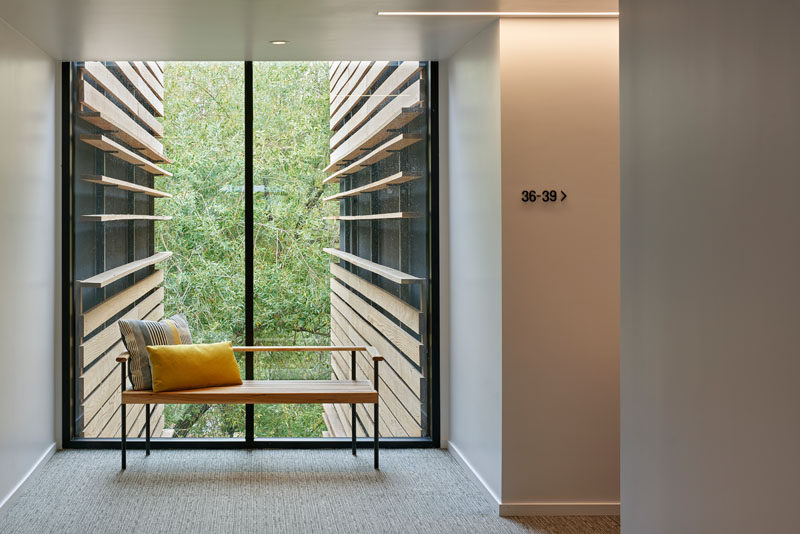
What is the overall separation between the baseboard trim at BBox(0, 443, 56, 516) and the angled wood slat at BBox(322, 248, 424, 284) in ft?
7.44

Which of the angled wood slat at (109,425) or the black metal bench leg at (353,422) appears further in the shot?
the angled wood slat at (109,425)

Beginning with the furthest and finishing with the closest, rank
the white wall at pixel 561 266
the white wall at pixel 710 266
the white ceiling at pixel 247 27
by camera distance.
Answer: the white wall at pixel 561 266
the white ceiling at pixel 247 27
the white wall at pixel 710 266

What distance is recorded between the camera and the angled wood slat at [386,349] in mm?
6109

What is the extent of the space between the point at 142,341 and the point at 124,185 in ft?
3.87

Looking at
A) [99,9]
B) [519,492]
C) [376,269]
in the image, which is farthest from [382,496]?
[99,9]

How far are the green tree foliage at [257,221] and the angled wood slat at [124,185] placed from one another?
74mm

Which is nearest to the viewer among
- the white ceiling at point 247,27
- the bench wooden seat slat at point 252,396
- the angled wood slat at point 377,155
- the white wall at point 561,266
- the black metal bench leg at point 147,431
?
the white ceiling at point 247,27

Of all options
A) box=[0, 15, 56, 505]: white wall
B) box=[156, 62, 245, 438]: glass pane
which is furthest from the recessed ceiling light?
box=[0, 15, 56, 505]: white wall

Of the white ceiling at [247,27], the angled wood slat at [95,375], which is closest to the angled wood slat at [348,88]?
the white ceiling at [247,27]

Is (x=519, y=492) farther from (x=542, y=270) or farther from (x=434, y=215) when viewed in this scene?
(x=434, y=215)

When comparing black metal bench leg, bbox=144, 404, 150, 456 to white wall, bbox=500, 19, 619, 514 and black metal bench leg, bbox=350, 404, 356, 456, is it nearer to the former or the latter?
black metal bench leg, bbox=350, 404, 356, 456

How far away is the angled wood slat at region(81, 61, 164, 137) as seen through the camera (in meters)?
6.02

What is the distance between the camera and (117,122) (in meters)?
6.06

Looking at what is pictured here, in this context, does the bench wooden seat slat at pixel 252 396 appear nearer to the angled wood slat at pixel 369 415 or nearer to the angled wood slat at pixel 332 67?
the angled wood slat at pixel 369 415
